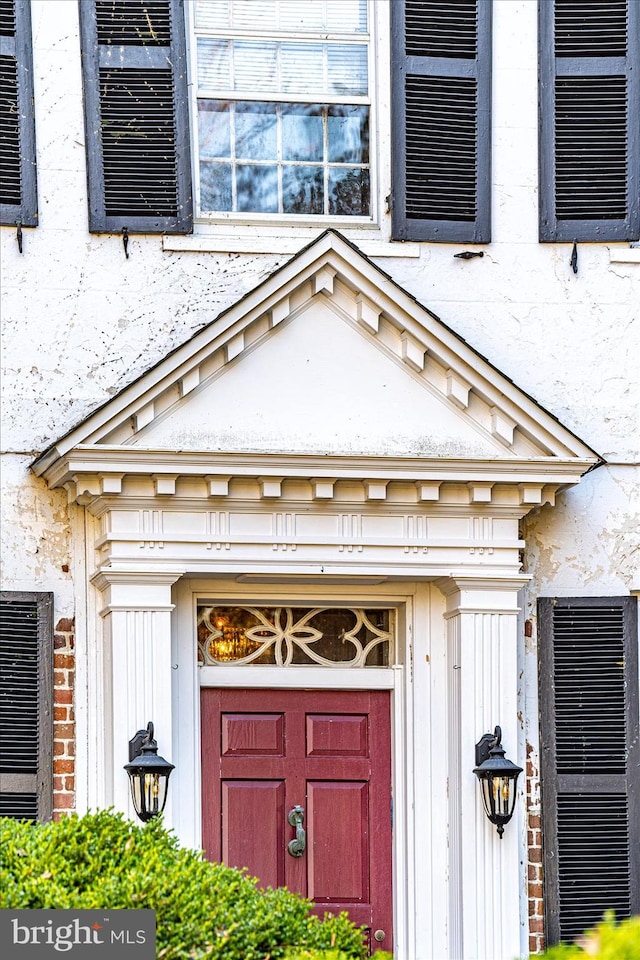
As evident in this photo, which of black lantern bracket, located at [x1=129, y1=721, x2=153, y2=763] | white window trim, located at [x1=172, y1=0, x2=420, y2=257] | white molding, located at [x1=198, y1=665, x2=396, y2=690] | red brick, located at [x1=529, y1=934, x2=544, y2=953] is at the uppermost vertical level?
white window trim, located at [x1=172, y1=0, x2=420, y2=257]

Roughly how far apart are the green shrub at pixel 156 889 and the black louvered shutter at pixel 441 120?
4048 mm

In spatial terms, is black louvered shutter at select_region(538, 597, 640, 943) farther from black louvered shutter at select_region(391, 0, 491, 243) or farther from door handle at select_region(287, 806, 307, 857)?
black louvered shutter at select_region(391, 0, 491, 243)

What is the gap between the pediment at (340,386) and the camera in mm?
8477

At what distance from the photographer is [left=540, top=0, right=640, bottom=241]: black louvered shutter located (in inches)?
367

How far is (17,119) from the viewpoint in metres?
8.93

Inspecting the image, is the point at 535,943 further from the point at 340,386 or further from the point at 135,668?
the point at 340,386

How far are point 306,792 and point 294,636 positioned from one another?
82cm

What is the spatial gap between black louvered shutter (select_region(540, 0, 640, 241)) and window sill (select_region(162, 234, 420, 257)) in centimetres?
83

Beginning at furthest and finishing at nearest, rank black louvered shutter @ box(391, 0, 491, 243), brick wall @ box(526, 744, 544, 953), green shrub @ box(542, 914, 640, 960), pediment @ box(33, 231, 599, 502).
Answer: black louvered shutter @ box(391, 0, 491, 243) < brick wall @ box(526, 744, 544, 953) < pediment @ box(33, 231, 599, 502) < green shrub @ box(542, 914, 640, 960)

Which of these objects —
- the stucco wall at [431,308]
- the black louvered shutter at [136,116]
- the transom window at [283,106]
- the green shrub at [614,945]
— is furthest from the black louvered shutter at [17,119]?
the green shrub at [614,945]

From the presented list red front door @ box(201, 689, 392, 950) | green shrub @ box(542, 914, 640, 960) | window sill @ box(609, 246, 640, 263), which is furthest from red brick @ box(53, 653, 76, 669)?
green shrub @ box(542, 914, 640, 960)

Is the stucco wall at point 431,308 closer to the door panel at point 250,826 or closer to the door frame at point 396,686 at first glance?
the door frame at point 396,686

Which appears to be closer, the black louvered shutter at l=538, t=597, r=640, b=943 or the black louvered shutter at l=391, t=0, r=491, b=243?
the black louvered shutter at l=538, t=597, r=640, b=943

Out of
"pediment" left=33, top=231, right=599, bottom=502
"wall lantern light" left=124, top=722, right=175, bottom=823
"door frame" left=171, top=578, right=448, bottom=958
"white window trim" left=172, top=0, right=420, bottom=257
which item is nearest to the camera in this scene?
"wall lantern light" left=124, top=722, right=175, bottom=823
